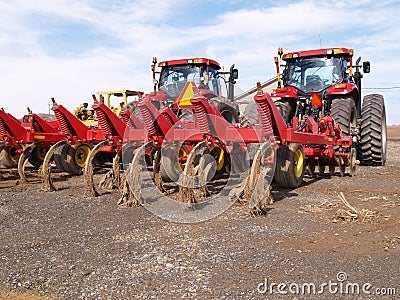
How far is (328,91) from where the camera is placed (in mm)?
7371

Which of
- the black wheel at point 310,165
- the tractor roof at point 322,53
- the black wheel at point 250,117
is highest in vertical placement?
the tractor roof at point 322,53

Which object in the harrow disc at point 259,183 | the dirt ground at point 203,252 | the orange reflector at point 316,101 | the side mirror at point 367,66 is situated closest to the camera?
the dirt ground at point 203,252

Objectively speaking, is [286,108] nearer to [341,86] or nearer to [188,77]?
[341,86]

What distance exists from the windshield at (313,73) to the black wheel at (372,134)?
2.82ft

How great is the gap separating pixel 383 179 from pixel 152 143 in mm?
3696

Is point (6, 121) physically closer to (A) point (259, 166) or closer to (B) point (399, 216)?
(A) point (259, 166)

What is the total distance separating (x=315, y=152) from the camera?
596 cm

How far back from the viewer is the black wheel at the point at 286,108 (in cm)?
752

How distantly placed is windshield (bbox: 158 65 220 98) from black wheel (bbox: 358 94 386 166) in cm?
294

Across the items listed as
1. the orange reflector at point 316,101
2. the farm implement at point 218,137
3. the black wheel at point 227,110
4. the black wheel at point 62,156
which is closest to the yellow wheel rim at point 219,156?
the farm implement at point 218,137

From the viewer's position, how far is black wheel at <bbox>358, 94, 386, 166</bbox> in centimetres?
783

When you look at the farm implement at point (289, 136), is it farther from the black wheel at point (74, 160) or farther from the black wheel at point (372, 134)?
the black wheel at point (74, 160)

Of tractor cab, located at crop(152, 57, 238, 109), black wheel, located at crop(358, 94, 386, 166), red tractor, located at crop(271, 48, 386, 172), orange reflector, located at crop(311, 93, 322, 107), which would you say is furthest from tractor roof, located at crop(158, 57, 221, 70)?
black wheel, located at crop(358, 94, 386, 166)

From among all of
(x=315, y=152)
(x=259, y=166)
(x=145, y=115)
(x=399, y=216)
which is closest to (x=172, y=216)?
(x=259, y=166)
